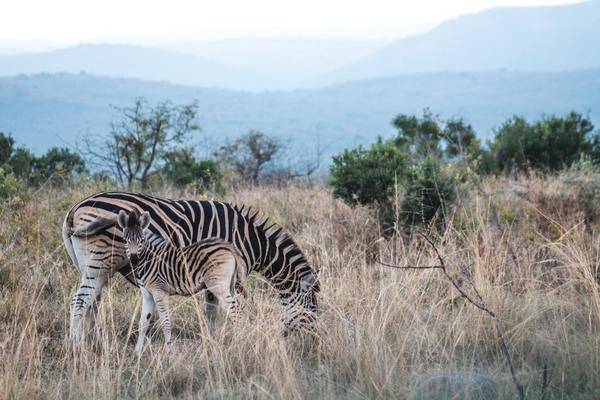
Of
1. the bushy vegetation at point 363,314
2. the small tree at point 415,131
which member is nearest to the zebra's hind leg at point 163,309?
the bushy vegetation at point 363,314

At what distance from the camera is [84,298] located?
20.4 ft

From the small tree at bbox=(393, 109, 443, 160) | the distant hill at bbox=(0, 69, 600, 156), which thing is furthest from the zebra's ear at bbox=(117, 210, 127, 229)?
the distant hill at bbox=(0, 69, 600, 156)

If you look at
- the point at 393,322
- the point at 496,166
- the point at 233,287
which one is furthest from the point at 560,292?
the point at 496,166

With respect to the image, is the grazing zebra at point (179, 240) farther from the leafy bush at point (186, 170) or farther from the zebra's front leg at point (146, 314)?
the leafy bush at point (186, 170)

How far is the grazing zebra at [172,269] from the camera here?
19.2 feet

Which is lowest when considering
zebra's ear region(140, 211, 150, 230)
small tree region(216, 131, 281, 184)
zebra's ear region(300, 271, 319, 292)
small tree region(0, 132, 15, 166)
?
small tree region(216, 131, 281, 184)

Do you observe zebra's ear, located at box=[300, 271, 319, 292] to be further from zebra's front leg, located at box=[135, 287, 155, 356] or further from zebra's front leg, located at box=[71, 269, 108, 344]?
zebra's front leg, located at box=[71, 269, 108, 344]

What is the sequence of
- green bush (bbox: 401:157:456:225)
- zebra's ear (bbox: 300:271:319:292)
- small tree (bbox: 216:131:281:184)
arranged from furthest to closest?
small tree (bbox: 216:131:281:184)
green bush (bbox: 401:157:456:225)
zebra's ear (bbox: 300:271:319:292)

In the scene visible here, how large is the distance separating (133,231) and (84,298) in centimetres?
78

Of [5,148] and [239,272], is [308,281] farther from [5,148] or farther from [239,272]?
[5,148]

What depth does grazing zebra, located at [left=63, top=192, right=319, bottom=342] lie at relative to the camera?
242 inches

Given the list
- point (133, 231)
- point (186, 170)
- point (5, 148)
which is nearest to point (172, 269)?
point (133, 231)

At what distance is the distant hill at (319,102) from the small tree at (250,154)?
3642 inches

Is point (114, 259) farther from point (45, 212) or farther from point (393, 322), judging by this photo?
point (45, 212)
